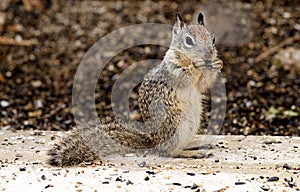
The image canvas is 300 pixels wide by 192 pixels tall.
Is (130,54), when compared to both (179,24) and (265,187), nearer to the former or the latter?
(179,24)

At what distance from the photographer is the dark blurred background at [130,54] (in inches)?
229

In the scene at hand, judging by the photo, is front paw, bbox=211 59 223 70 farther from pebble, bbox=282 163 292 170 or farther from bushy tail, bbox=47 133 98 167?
bushy tail, bbox=47 133 98 167

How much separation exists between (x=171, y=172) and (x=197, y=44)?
0.76 metres

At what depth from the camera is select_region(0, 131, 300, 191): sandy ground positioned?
346 cm

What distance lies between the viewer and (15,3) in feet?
24.7

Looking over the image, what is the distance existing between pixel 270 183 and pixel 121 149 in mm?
947

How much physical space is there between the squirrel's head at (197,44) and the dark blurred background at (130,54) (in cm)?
168

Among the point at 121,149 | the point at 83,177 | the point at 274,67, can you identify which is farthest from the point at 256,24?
the point at 83,177

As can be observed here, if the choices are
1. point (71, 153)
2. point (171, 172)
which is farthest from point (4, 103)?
point (171, 172)

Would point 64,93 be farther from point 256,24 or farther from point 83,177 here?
point 83,177

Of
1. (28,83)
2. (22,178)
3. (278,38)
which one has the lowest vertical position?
(22,178)

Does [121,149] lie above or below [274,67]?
below

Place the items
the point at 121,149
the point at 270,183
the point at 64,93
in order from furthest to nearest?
the point at 64,93 → the point at 121,149 → the point at 270,183

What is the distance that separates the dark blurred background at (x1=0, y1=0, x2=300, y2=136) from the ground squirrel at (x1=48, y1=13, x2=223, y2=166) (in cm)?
159
